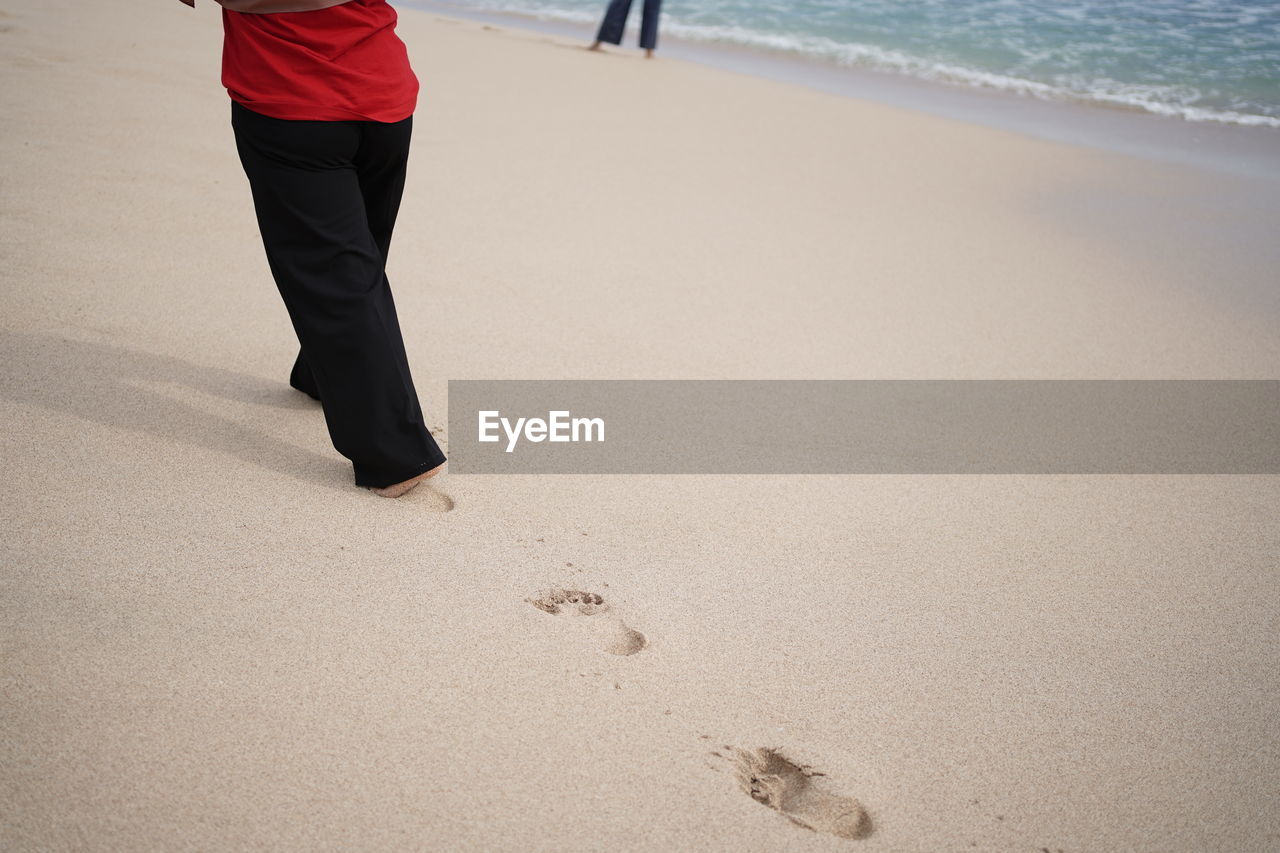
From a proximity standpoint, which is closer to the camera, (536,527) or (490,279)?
(536,527)

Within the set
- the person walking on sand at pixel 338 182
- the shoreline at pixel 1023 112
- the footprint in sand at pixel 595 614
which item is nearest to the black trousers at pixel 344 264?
the person walking on sand at pixel 338 182

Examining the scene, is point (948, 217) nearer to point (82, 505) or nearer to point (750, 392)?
point (750, 392)

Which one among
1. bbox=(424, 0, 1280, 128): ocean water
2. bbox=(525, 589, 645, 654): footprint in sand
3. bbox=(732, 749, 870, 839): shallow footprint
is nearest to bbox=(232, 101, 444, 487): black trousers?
bbox=(525, 589, 645, 654): footprint in sand

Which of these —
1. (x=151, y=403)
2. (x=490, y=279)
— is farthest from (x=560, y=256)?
(x=151, y=403)

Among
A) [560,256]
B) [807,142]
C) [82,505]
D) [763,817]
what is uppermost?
[807,142]

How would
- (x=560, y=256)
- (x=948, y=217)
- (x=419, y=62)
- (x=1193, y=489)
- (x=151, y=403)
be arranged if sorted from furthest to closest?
(x=419, y=62), (x=948, y=217), (x=560, y=256), (x=1193, y=489), (x=151, y=403)

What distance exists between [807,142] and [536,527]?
409 centimetres

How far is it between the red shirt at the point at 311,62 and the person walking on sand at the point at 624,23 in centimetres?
637

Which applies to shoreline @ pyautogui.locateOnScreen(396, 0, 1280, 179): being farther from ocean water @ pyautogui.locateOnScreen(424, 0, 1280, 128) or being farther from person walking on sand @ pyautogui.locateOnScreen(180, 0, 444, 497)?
person walking on sand @ pyautogui.locateOnScreen(180, 0, 444, 497)

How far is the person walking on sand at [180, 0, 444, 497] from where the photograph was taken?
174 cm

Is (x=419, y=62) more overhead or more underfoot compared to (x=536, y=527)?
more overhead

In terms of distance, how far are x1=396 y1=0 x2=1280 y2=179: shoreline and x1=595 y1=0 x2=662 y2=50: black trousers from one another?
0.43m

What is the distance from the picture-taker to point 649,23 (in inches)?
302

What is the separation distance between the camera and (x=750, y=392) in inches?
113
